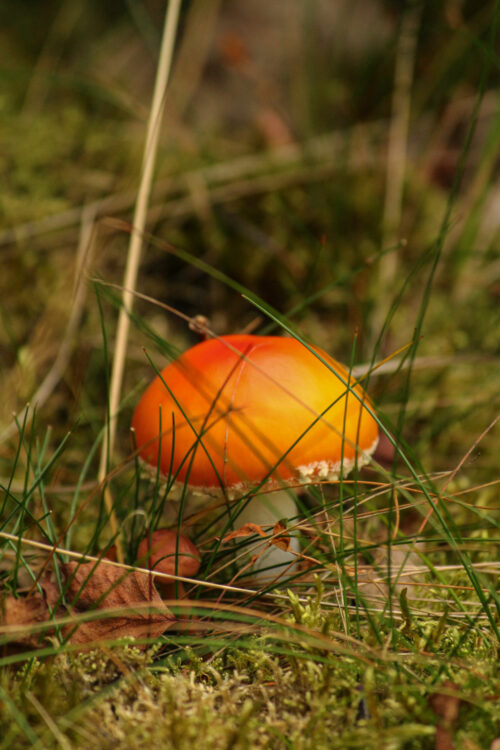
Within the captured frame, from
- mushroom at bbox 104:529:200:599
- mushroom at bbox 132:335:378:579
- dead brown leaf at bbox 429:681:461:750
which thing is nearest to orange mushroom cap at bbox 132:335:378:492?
mushroom at bbox 132:335:378:579

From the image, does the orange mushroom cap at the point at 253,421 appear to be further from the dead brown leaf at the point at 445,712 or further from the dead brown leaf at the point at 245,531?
the dead brown leaf at the point at 445,712

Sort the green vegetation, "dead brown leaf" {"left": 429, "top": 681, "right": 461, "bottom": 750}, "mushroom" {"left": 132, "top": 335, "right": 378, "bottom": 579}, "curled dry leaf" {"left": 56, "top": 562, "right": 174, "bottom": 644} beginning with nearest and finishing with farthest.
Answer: "dead brown leaf" {"left": 429, "top": 681, "right": 461, "bottom": 750}
the green vegetation
"curled dry leaf" {"left": 56, "top": 562, "right": 174, "bottom": 644}
"mushroom" {"left": 132, "top": 335, "right": 378, "bottom": 579}

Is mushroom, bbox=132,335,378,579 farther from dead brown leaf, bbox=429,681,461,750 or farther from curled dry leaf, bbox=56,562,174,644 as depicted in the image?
dead brown leaf, bbox=429,681,461,750

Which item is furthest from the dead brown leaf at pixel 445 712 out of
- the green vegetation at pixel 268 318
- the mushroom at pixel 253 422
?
the mushroom at pixel 253 422

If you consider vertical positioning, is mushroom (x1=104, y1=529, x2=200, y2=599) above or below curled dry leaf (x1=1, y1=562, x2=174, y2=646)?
above


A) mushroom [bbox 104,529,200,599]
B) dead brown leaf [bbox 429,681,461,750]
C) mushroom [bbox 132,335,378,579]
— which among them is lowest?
dead brown leaf [bbox 429,681,461,750]

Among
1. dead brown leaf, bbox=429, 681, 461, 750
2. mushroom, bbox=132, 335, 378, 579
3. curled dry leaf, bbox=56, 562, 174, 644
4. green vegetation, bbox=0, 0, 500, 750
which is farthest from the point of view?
mushroom, bbox=132, 335, 378, 579

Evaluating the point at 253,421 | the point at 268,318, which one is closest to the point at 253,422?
the point at 253,421

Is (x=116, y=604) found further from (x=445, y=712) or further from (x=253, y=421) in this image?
(x=445, y=712)
